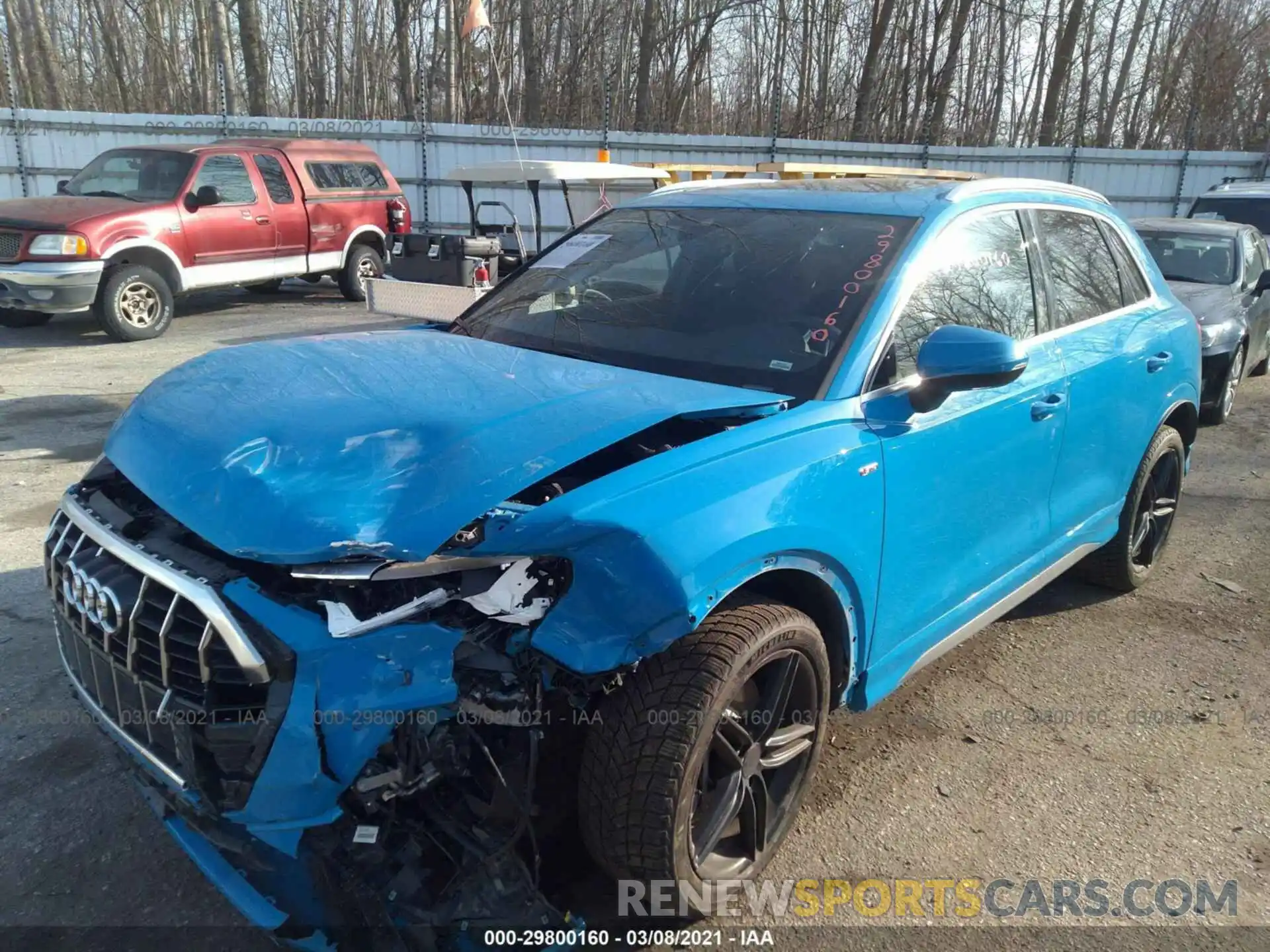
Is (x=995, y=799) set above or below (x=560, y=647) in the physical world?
below

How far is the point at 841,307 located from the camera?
294 centimetres

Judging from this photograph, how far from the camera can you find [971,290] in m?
3.28

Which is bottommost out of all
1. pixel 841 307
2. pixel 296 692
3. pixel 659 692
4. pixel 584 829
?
pixel 584 829

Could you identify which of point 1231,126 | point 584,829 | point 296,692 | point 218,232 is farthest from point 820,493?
point 1231,126

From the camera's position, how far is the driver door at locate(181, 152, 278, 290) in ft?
34.6

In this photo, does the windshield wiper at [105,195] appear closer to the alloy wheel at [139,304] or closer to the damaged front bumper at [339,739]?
the alloy wheel at [139,304]

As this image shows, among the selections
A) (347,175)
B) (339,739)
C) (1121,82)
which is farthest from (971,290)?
(1121,82)

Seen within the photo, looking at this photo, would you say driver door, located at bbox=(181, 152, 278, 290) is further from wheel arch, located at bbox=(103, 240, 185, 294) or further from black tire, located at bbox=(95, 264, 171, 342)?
black tire, located at bbox=(95, 264, 171, 342)

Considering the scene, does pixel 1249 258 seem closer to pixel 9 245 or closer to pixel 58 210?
pixel 58 210

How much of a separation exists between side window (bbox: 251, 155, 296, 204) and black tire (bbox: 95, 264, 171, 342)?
81.3 inches

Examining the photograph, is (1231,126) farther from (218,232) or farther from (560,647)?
(560,647)

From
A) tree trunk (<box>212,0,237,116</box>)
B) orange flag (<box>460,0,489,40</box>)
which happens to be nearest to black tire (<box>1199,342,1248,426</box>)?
orange flag (<box>460,0,489,40</box>)

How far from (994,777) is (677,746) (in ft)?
5.16

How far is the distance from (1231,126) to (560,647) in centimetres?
2961
